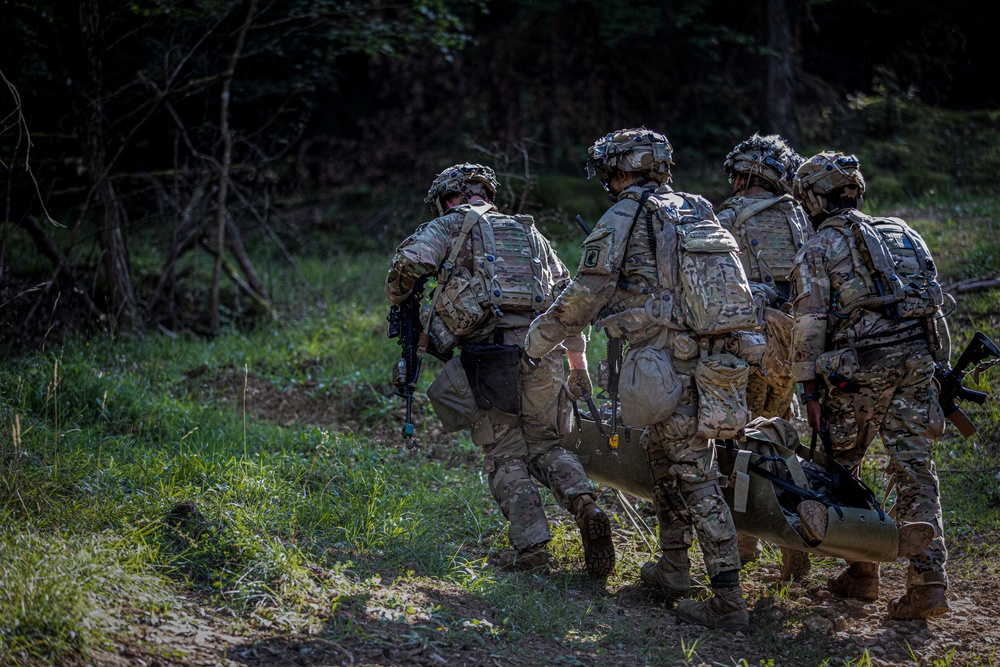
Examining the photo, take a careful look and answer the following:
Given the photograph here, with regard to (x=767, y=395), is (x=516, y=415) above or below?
below

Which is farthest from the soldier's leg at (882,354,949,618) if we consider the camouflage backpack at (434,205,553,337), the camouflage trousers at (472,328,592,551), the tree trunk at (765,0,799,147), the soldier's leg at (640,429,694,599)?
the tree trunk at (765,0,799,147)

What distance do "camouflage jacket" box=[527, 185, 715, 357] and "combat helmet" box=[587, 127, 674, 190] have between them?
0.13m

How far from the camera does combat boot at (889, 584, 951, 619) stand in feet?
14.1

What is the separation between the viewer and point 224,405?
23.5 ft

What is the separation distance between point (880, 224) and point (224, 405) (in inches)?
203

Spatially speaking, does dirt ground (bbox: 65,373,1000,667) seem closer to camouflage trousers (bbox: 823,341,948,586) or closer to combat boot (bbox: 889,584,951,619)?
combat boot (bbox: 889,584,951,619)

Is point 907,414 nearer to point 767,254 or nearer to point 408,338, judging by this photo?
point 767,254

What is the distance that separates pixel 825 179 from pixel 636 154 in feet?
3.60

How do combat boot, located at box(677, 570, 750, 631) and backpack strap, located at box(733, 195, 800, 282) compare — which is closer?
combat boot, located at box(677, 570, 750, 631)

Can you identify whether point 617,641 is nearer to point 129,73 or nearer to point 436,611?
point 436,611

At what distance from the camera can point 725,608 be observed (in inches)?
167

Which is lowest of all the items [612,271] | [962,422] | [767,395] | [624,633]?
[624,633]

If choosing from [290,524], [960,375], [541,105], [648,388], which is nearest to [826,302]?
[960,375]

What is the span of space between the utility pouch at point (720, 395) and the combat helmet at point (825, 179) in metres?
1.16
